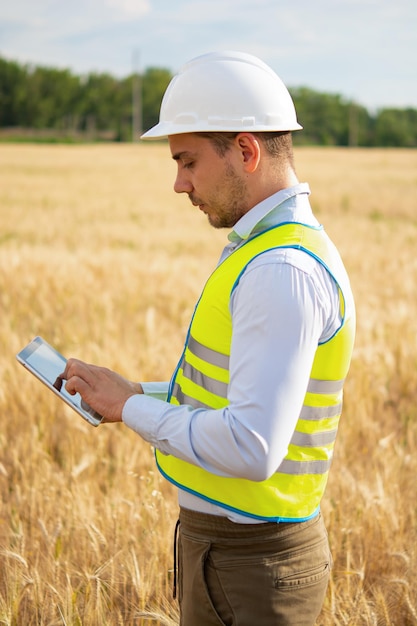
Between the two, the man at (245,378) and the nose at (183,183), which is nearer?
the man at (245,378)

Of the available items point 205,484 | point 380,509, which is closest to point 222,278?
point 205,484

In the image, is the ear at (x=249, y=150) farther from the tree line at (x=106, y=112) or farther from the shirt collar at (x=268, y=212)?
the tree line at (x=106, y=112)

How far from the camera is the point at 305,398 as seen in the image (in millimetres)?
1638

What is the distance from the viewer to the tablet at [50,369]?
178cm

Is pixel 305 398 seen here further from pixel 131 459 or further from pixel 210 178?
pixel 131 459

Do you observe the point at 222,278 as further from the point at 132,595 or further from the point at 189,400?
the point at 132,595

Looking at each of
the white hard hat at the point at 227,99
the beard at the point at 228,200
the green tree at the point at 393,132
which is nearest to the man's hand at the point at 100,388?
the beard at the point at 228,200

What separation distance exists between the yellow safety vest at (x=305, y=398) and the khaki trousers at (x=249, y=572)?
68mm

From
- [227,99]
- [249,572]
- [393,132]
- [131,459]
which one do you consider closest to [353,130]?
[393,132]

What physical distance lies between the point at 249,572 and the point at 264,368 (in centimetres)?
54

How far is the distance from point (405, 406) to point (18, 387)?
212cm

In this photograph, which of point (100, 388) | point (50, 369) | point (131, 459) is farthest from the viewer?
point (131, 459)

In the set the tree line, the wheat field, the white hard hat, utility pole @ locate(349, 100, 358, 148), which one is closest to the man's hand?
the white hard hat

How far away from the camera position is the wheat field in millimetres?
2398
